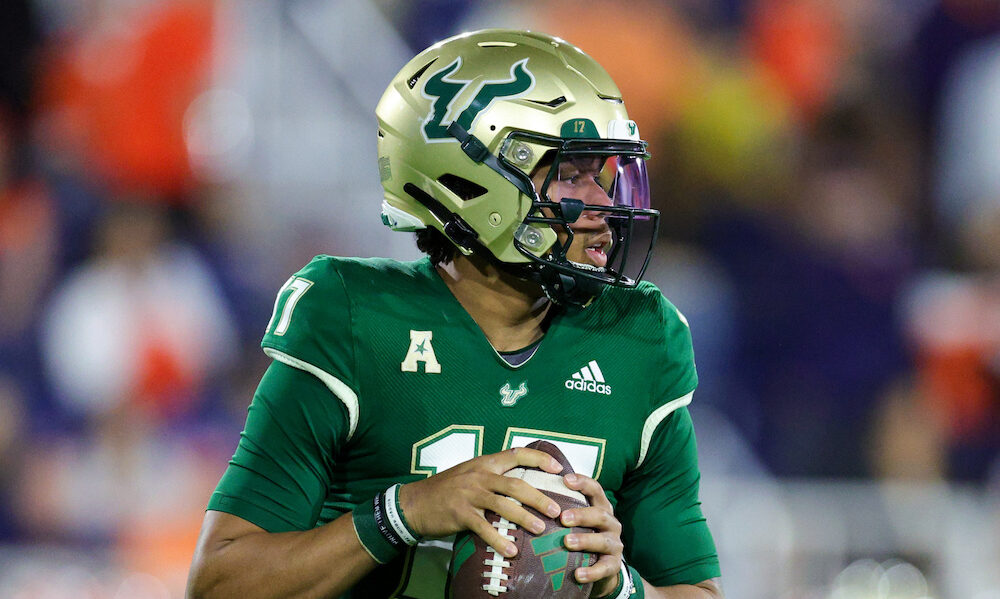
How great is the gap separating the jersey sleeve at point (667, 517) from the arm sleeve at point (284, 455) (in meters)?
0.51

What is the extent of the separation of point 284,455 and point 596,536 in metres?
0.46

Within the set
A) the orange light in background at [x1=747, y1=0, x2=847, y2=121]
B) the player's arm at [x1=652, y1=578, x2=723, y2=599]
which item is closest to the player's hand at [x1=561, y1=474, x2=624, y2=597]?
the player's arm at [x1=652, y1=578, x2=723, y2=599]

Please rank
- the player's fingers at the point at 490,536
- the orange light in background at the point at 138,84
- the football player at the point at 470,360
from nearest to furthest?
the player's fingers at the point at 490,536 → the football player at the point at 470,360 → the orange light in background at the point at 138,84

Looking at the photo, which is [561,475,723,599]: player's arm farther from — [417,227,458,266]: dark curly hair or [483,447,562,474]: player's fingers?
[417,227,458,266]: dark curly hair

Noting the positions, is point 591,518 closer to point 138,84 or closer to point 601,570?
point 601,570

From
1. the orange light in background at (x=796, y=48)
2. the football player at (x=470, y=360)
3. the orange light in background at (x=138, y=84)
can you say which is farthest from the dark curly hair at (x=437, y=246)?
the orange light in background at (x=796, y=48)

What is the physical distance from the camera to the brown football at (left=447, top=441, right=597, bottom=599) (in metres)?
1.36

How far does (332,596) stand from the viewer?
1.48 meters

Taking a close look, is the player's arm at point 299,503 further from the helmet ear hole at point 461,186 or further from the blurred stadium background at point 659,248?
the blurred stadium background at point 659,248

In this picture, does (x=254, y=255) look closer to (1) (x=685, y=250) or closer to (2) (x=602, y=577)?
(1) (x=685, y=250)

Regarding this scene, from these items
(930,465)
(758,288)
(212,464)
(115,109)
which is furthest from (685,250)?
(115,109)

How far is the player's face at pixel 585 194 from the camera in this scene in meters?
1.66

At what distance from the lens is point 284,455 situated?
1.53 meters

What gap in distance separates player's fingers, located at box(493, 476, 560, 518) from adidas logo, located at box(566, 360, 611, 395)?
315 millimetres
